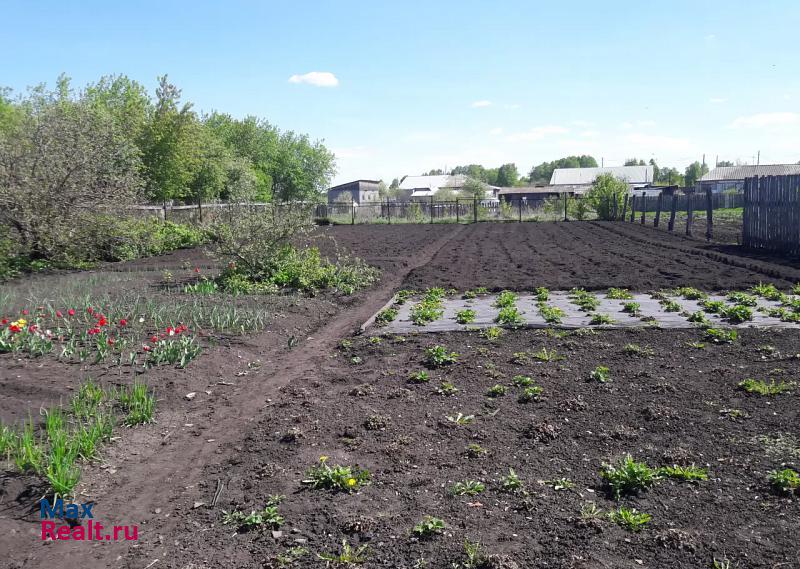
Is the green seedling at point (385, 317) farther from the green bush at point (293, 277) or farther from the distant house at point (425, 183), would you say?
the distant house at point (425, 183)

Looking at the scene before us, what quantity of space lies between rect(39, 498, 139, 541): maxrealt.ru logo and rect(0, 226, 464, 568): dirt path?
5cm

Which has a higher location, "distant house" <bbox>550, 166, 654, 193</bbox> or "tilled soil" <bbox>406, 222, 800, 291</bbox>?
"distant house" <bbox>550, 166, 654, 193</bbox>

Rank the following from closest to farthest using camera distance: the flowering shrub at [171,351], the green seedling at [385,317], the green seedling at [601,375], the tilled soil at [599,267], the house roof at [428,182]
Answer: the green seedling at [601,375] → the flowering shrub at [171,351] → the green seedling at [385,317] → the tilled soil at [599,267] → the house roof at [428,182]

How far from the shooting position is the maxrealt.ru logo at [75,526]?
3363mm

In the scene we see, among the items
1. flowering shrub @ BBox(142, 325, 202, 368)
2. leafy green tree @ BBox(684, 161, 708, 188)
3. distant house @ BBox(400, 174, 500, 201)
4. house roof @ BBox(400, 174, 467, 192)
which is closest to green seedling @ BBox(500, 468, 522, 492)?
flowering shrub @ BBox(142, 325, 202, 368)

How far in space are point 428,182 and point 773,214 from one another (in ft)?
269

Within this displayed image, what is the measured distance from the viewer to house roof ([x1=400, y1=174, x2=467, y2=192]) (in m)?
93.6

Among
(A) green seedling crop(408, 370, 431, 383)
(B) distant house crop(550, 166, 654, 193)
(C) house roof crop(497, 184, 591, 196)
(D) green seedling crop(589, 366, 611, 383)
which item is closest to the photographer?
(D) green seedling crop(589, 366, 611, 383)

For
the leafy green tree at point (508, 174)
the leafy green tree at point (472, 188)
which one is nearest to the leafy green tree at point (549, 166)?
the leafy green tree at point (508, 174)

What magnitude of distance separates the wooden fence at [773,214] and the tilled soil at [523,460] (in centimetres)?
1091

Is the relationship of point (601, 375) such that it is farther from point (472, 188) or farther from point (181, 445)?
point (472, 188)

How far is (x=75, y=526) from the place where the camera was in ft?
11.4

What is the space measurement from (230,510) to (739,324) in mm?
6702

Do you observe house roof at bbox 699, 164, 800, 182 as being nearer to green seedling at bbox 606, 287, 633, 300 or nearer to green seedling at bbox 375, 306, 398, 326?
green seedling at bbox 606, 287, 633, 300
